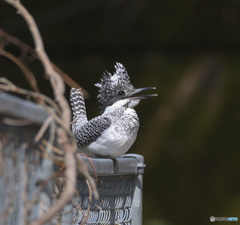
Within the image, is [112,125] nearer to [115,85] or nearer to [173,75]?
[115,85]

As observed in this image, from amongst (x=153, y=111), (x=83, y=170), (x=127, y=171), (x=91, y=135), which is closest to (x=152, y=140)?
(x=153, y=111)

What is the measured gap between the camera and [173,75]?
4.48 m

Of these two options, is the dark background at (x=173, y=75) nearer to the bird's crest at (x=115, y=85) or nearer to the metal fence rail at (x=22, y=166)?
the bird's crest at (x=115, y=85)

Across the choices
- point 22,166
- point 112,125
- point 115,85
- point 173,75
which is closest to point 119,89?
point 115,85

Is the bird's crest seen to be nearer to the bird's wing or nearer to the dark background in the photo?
the bird's wing

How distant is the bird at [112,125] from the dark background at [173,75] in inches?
73.8

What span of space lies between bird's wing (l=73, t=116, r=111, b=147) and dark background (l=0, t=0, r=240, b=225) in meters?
2.01

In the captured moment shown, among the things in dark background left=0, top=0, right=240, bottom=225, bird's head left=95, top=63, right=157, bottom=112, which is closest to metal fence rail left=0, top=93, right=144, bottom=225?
bird's head left=95, top=63, right=157, bottom=112

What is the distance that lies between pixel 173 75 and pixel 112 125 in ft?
7.09

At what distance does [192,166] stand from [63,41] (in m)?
1.44

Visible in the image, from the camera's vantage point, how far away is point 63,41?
14.7ft

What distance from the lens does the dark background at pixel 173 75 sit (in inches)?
171

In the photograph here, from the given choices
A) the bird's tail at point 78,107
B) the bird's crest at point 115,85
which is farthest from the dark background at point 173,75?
the bird's crest at point 115,85

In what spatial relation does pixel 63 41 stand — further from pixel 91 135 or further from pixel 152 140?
pixel 91 135
